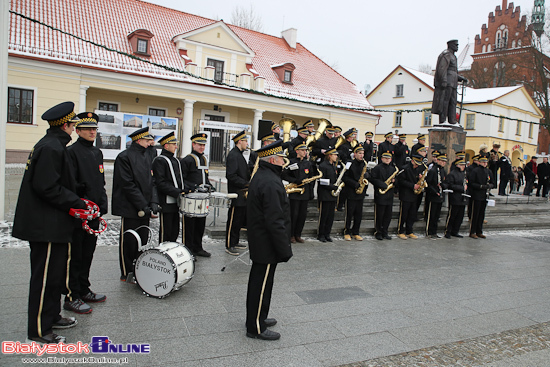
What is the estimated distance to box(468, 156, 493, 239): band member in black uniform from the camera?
11016 mm

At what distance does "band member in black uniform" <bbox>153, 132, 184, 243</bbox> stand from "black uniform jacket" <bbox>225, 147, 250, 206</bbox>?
45.4 inches

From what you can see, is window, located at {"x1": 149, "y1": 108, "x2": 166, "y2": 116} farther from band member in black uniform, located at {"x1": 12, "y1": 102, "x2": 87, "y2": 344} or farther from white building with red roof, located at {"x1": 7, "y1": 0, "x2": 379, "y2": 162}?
band member in black uniform, located at {"x1": 12, "y1": 102, "x2": 87, "y2": 344}

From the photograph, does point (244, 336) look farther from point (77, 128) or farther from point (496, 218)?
point (496, 218)

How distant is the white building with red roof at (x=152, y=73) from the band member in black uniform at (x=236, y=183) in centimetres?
869

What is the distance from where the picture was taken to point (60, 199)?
12.2 feet

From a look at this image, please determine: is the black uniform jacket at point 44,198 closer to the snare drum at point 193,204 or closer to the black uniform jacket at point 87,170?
the black uniform jacket at point 87,170

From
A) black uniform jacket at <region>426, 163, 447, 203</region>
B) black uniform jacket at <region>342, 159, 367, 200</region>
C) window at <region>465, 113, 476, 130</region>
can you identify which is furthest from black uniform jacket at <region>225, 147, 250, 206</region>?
window at <region>465, 113, 476, 130</region>

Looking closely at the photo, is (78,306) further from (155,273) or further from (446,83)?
(446,83)

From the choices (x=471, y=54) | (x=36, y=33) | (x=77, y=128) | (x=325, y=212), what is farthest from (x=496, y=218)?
(x=471, y=54)

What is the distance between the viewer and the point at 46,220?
12.3 ft

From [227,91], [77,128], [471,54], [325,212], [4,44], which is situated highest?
[471,54]

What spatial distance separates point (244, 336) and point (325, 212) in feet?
17.0

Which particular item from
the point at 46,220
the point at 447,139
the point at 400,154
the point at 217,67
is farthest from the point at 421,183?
the point at 217,67

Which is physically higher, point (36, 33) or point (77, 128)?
point (36, 33)
